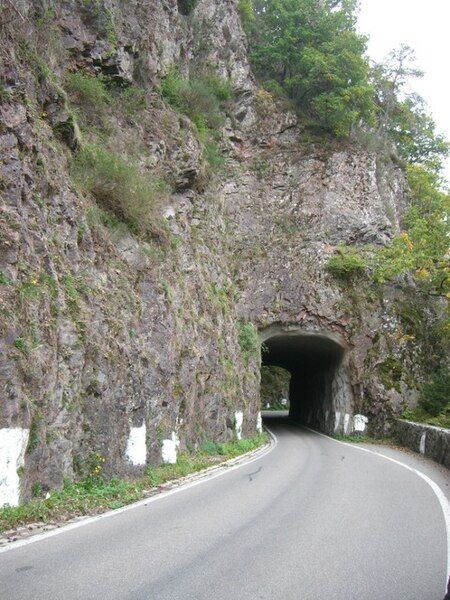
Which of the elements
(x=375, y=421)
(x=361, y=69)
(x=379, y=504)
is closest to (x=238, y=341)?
(x=375, y=421)

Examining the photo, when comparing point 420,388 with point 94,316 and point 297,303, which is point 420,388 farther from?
point 94,316

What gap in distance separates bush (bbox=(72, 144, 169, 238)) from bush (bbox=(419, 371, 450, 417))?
50.4ft

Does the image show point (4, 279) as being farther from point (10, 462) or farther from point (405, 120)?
point (405, 120)

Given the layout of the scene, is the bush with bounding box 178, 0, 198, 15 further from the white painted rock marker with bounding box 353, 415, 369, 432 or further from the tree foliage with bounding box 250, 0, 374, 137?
the white painted rock marker with bounding box 353, 415, 369, 432

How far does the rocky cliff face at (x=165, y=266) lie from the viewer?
8812 millimetres

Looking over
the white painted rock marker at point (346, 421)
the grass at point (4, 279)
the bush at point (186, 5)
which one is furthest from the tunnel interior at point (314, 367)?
the grass at point (4, 279)

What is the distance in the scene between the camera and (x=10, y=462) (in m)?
6.98

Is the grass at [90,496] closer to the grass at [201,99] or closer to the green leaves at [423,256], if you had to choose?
the grass at [201,99]

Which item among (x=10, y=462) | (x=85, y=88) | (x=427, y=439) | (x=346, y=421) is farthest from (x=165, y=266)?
(x=346, y=421)

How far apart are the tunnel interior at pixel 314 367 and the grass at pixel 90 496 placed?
14678 mm

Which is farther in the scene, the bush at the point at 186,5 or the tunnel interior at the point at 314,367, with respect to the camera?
the tunnel interior at the point at 314,367

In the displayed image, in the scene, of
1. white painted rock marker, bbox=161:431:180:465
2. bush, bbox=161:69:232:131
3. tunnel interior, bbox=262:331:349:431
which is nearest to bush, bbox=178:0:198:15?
bush, bbox=161:69:232:131

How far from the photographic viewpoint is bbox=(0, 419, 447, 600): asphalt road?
15.2 ft

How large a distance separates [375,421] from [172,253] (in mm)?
13490
